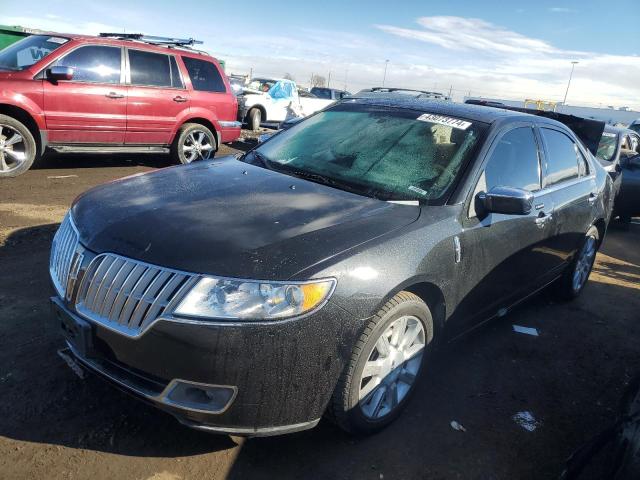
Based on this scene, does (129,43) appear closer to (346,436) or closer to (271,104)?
(346,436)

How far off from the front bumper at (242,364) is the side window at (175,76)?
6.85 meters

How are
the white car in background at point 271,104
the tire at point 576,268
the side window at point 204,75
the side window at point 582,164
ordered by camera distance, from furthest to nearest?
the white car in background at point 271,104, the side window at point 204,75, the tire at point 576,268, the side window at point 582,164

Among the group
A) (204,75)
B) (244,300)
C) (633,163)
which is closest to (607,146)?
(633,163)

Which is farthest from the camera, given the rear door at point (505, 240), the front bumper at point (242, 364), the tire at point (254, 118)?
the tire at point (254, 118)

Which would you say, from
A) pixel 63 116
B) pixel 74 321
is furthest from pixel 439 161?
pixel 63 116

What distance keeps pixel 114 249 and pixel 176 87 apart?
6.76m

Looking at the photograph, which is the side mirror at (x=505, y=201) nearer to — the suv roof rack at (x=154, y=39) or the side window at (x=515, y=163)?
the side window at (x=515, y=163)

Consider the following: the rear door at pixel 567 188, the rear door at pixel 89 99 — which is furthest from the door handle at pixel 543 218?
the rear door at pixel 89 99

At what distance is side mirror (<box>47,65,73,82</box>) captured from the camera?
6.78 meters

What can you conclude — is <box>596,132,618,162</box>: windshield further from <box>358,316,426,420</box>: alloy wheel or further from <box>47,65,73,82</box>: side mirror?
<box>47,65,73,82</box>: side mirror

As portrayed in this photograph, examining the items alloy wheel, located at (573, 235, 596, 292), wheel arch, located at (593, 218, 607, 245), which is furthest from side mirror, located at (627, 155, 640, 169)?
alloy wheel, located at (573, 235, 596, 292)

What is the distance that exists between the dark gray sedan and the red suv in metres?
4.68

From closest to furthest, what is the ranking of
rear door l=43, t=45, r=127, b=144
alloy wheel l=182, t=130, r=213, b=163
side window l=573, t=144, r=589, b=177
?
side window l=573, t=144, r=589, b=177 < rear door l=43, t=45, r=127, b=144 < alloy wheel l=182, t=130, r=213, b=163

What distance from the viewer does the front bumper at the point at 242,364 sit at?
2.03 metres
